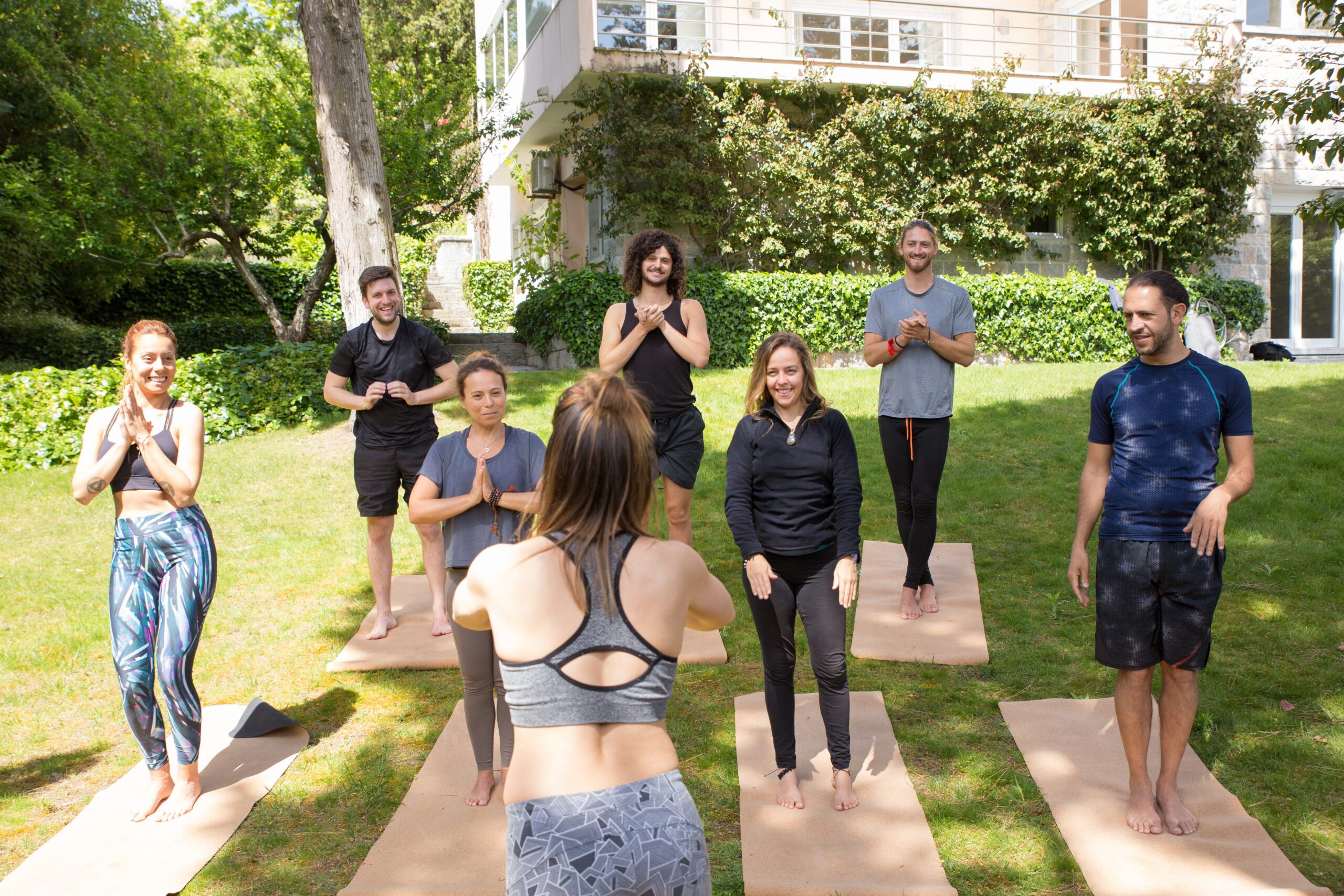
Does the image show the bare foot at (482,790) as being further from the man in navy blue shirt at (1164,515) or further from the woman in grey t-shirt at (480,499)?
the man in navy blue shirt at (1164,515)

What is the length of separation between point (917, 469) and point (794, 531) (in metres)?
1.86

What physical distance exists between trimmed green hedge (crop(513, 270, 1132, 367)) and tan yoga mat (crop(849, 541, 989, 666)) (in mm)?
7048

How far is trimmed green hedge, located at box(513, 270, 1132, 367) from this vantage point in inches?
513

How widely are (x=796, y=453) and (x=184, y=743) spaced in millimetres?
2620

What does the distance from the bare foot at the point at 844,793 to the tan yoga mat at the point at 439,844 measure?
49.0 inches

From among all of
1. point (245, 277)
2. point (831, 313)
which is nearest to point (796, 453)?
point (831, 313)

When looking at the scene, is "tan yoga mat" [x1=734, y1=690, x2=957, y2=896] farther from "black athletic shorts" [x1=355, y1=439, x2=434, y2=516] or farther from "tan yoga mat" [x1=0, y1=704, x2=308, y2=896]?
"black athletic shorts" [x1=355, y1=439, x2=434, y2=516]

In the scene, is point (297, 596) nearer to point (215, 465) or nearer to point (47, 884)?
point (47, 884)

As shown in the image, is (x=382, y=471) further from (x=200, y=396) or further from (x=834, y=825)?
(x=200, y=396)

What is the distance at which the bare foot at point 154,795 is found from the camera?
373 cm

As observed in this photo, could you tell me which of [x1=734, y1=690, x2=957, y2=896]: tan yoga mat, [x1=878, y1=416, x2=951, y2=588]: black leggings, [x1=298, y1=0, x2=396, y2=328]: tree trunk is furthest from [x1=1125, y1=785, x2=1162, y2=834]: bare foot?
[x1=298, y1=0, x2=396, y2=328]: tree trunk

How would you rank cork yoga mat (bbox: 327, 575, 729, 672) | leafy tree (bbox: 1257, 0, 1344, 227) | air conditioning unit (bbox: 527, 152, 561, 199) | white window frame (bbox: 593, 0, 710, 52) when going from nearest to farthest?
cork yoga mat (bbox: 327, 575, 729, 672) → leafy tree (bbox: 1257, 0, 1344, 227) → white window frame (bbox: 593, 0, 710, 52) → air conditioning unit (bbox: 527, 152, 561, 199)

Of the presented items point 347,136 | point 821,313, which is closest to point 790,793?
point 347,136

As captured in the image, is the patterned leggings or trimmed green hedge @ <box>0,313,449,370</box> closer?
the patterned leggings
